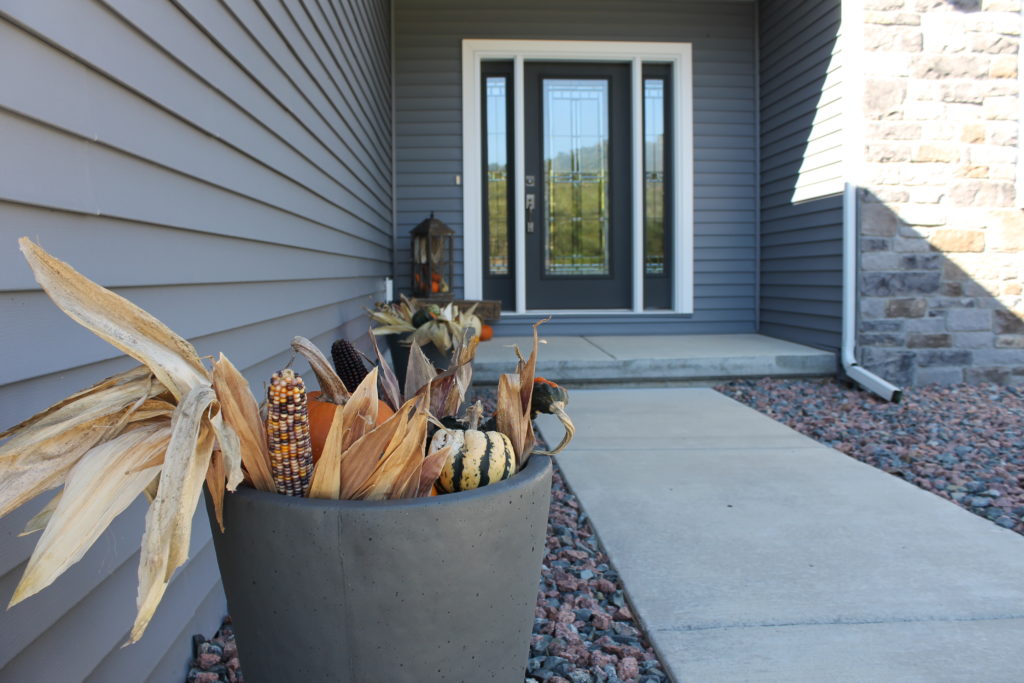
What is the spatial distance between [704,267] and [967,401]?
2094 mm

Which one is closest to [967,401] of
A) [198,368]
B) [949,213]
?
[949,213]

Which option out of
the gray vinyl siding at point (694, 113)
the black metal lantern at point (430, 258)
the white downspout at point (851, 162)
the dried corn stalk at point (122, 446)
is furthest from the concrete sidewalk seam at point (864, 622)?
the gray vinyl siding at point (694, 113)

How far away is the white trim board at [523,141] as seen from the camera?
5.28m

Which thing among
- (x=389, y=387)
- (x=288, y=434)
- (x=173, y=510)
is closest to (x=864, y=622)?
(x=389, y=387)

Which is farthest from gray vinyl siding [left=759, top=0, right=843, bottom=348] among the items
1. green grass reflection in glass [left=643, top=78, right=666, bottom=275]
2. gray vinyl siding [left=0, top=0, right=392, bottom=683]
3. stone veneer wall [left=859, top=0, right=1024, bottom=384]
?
gray vinyl siding [left=0, top=0, right=392, bottom=683]

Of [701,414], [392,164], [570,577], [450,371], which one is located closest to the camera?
[450,371]

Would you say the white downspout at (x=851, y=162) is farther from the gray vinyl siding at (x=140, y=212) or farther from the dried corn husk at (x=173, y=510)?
the dried corn husk at (x=173, y=510)

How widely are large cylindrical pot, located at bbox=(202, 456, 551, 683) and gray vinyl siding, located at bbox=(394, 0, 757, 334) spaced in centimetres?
462

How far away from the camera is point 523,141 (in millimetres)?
5355

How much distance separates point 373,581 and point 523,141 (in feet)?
16.1

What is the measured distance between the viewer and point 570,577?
1.70 m

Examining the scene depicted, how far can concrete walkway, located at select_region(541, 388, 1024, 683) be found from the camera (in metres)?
1.30

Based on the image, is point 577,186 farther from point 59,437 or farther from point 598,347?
point 59,437

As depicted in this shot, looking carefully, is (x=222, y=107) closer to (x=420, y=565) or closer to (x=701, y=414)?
(x=420, y=565)
